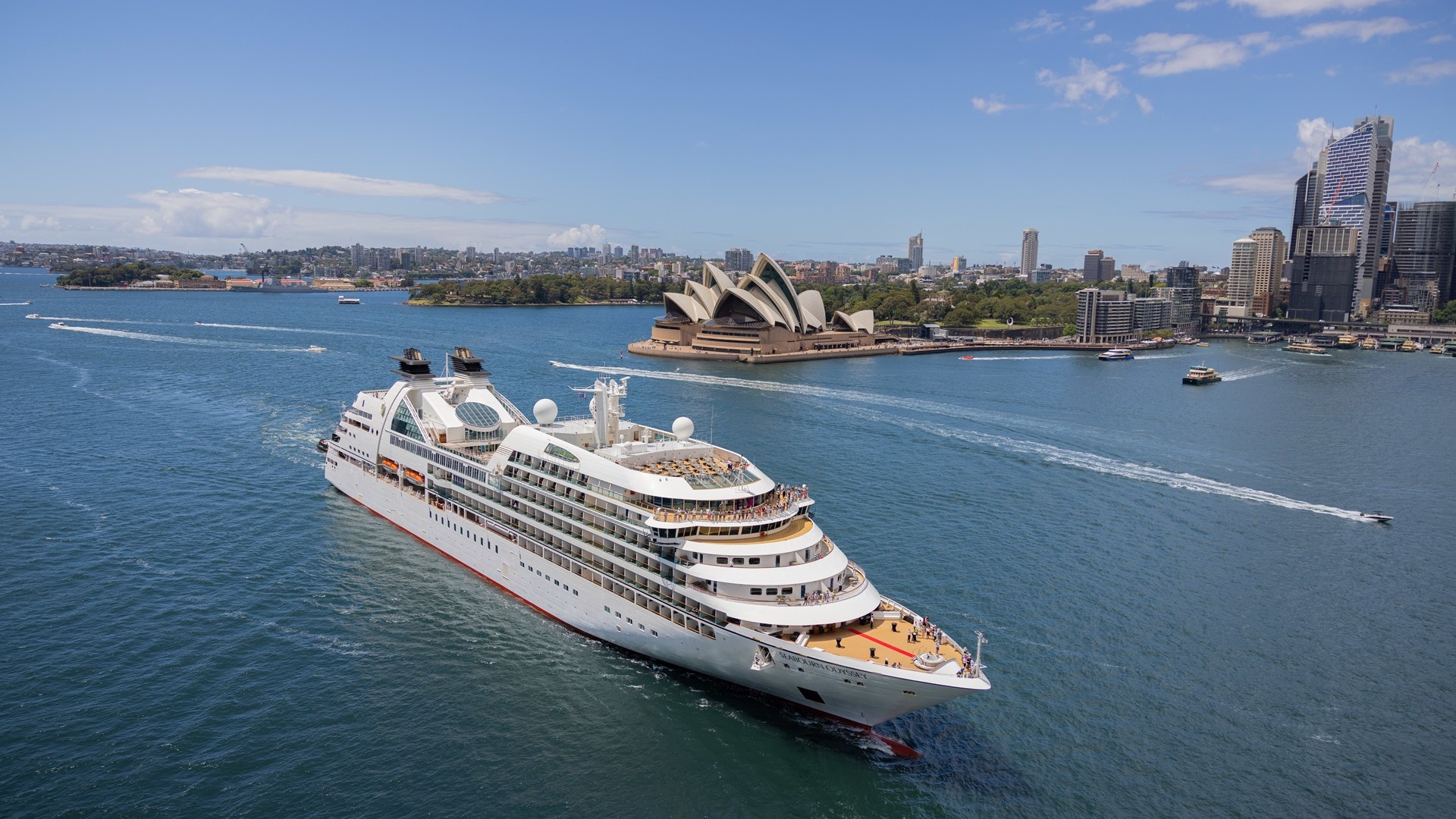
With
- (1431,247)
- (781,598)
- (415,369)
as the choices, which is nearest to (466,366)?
(415,369)

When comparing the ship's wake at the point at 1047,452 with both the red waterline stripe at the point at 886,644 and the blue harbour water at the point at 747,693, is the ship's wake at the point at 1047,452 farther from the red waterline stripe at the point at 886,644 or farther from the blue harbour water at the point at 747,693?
the red waterline stripe at the point at 886,644

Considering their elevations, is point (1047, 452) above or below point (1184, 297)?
below

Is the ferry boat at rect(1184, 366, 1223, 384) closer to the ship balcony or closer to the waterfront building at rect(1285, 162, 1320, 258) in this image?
the ship balcony

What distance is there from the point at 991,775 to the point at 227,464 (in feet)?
108

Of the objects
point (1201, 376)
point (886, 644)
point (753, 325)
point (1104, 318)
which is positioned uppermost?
point (1104, 318)

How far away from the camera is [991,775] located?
16.4 metres

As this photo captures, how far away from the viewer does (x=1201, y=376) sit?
7312cm

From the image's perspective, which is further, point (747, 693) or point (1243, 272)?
point (1243, 272)

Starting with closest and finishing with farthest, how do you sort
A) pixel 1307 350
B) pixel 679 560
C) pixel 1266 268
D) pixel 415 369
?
pixel 679 560
pixel 415 369
pixel 1307 350
pixel 1266 268

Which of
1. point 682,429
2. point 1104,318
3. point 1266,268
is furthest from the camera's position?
point 1266,268

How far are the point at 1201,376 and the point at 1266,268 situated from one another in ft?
382

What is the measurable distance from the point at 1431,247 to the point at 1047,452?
152 metres

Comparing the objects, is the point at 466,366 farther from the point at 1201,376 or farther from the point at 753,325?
the point at 1201,376

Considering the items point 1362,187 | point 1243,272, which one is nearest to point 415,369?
point 1243,272
